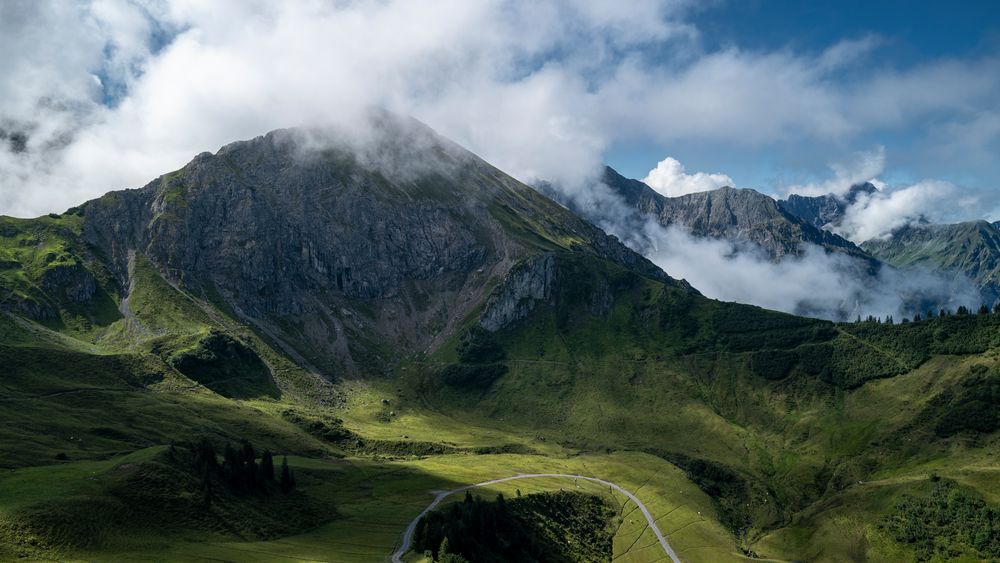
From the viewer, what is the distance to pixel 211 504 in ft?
509

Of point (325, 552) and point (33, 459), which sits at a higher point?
point (33, 459)

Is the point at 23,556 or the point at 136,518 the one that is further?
the point at 136,518

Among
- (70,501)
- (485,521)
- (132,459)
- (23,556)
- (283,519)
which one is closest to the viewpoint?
(23,556)

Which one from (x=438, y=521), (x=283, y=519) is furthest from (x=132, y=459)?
(x=438, y=521)

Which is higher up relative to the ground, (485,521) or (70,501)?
(70,501)

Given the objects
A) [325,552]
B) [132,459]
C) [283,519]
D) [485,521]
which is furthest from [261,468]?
[485,521]

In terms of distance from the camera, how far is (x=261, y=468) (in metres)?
197

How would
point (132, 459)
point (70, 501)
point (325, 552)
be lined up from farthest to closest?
point (132, 459) < point (325, 552) < point (70, 501)

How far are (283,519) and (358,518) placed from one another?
94.2 ft

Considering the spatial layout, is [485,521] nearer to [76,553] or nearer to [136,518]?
[136,518]

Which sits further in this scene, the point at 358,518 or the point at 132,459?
the point at 358,518

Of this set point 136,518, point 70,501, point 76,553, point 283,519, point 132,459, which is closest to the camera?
point 76,553

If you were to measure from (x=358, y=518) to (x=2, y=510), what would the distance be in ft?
321

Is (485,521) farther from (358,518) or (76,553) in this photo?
(76,553)
